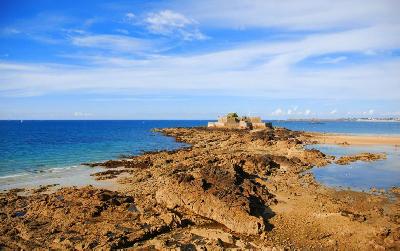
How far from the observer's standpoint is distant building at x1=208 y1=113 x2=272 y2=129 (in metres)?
88.1

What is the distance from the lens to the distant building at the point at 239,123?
88062mm

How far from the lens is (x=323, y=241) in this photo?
50.1ft

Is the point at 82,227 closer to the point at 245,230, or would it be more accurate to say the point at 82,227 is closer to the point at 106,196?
the point at 106,196

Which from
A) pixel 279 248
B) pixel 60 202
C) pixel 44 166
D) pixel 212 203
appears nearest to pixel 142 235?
pixel 212 203

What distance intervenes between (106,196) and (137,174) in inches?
386

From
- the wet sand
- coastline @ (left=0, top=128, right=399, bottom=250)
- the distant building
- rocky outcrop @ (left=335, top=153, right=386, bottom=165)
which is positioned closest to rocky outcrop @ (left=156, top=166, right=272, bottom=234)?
coastline @ (left=0, top=128, right=399, bottom=250)

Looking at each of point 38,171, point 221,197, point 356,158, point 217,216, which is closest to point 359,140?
point 356,158

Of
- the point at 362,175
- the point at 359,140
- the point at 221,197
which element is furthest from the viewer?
the point at 359,140

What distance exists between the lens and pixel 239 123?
90.8 metres

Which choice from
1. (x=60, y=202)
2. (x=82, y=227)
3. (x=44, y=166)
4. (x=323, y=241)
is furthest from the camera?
(x=44, y=166)

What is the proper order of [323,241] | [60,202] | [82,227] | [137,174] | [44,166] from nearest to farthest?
[323,241]
[82,227]
[60,202]
[137,174]
[44,166]

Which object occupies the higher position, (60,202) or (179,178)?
(179,178)

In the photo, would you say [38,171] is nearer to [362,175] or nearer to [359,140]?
[362,175]

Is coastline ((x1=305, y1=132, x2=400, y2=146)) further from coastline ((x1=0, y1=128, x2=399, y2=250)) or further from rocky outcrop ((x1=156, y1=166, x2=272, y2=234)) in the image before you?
rocky outcrop ((x1=156, y1=166, x2=272, y2=234))
